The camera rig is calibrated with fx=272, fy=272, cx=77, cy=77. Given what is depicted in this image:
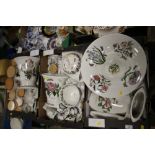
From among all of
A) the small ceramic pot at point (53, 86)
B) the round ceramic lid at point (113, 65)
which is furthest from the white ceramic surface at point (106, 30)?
the small ceramic pot at point (53, 86)

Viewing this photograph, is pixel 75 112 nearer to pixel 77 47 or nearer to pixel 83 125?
pixel 83 125

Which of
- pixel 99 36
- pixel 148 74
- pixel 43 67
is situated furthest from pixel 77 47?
pixel 148 74

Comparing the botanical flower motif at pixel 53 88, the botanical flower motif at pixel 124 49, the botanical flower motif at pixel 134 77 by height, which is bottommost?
the botanical flower motif at pixel 53 88

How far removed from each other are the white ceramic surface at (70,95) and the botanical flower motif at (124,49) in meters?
0.34

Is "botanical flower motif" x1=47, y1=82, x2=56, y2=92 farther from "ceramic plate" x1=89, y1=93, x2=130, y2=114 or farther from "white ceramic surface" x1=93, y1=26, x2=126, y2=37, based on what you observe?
"white ceramic surface" x1=93, y1=26, x2=126, y2=37

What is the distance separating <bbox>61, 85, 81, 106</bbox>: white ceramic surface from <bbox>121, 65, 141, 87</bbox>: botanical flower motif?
0.30 metres

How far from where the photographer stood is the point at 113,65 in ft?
5.05

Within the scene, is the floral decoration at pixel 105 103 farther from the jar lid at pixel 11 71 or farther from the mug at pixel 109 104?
the jar lid at pixel 11 71

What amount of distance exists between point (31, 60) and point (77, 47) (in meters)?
0.43

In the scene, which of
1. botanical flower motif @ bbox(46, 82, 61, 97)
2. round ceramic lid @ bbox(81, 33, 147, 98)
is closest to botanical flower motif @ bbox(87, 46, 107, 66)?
round ceramic lid @ bbox(81, 33, 147, 98)

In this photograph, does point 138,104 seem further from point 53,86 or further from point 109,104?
point 53,86

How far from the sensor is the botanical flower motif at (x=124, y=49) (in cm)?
149

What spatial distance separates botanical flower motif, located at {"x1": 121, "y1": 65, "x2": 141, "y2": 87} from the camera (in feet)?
4.78
